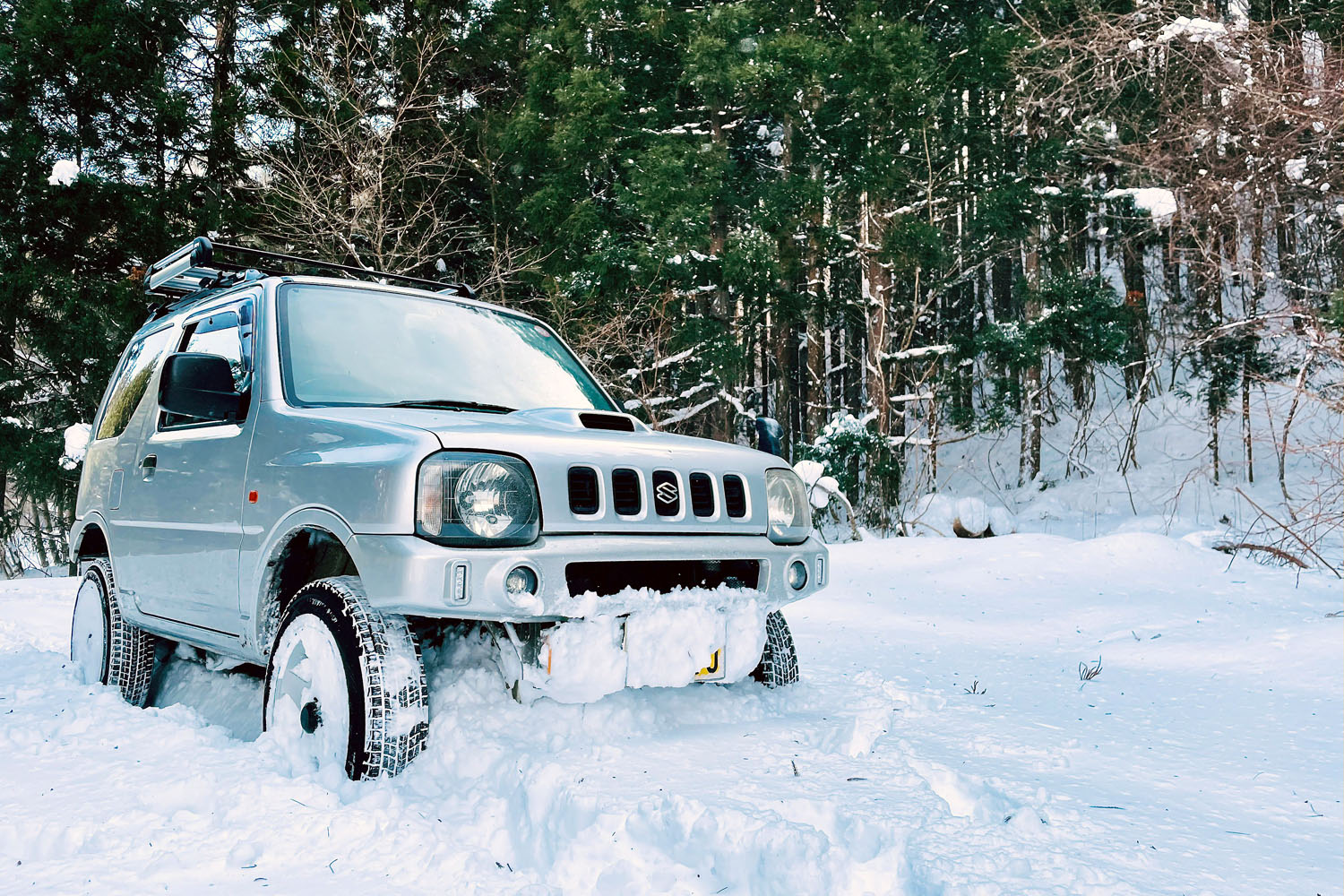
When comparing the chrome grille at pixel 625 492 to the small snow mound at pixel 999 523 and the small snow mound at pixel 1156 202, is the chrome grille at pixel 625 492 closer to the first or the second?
the small snow mound at pixel 999 523

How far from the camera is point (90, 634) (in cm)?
505

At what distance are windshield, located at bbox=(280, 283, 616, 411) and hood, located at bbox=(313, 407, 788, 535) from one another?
10.5 inches

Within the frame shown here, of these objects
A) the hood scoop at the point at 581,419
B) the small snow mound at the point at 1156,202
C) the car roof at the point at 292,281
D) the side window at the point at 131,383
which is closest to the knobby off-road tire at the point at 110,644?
the side window at the point at 131,383

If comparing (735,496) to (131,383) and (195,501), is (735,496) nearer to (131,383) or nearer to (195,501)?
(195,501)

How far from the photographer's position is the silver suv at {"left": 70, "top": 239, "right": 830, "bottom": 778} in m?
2.96

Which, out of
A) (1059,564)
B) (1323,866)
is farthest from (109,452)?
(1059,564)

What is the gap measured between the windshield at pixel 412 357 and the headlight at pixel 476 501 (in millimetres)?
790

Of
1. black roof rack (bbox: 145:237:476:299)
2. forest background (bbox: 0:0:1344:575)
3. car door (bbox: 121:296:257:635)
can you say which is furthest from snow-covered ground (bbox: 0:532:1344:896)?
Answer: forest background (bbox: 0:0:1344:575)

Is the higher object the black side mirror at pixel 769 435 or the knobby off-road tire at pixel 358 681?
the black side mirror at pixel 769 435

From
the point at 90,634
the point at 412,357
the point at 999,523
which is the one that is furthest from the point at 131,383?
the point at 999,523

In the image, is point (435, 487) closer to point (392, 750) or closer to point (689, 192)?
point (392, 750)

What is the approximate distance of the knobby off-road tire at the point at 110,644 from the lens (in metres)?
4.69

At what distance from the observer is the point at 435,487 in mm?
2951

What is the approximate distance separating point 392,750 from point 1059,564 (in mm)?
6365
